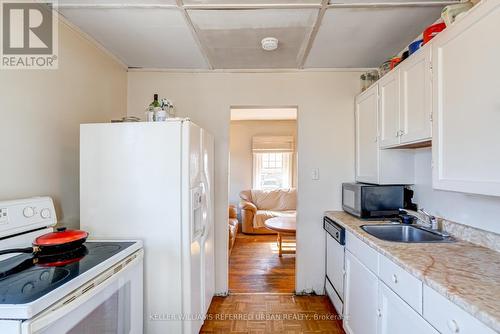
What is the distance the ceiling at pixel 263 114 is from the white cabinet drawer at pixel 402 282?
3570mm

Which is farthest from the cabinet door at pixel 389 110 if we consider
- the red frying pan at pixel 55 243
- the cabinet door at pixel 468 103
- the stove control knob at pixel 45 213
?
the stove control knob at pixel 45 213

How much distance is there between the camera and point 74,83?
1859 mm

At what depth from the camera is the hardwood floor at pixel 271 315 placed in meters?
2.11

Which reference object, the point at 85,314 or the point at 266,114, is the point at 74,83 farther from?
the point at 266,114

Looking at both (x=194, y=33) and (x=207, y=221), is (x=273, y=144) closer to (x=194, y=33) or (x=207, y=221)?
(x=207, y=221)

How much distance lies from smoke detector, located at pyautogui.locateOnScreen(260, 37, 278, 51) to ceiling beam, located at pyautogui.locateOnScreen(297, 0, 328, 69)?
25cm

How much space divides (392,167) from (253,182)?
147 inches

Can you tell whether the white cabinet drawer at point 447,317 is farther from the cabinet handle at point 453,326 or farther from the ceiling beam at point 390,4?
the ceiling beam at point 390,4

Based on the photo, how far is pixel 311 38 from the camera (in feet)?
6.48

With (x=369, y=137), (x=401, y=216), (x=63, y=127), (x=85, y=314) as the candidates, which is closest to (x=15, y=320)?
(x=85, y=314)

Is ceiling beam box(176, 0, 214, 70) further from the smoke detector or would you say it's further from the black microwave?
the black microwave

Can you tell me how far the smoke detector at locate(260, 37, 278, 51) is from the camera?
77.0 inches

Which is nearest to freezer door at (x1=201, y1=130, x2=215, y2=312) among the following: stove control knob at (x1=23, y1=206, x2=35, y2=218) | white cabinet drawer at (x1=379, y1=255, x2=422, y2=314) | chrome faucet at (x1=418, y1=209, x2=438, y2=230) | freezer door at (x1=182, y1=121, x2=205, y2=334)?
freezer door at (x1=182, y1=121, x2=205, y2=334)

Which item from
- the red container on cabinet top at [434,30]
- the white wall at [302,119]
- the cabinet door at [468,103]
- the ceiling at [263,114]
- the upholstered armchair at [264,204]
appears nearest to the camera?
the cabinet door at [468,103]
